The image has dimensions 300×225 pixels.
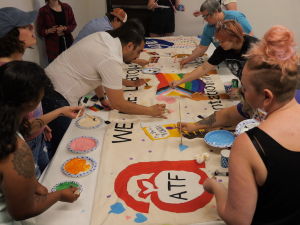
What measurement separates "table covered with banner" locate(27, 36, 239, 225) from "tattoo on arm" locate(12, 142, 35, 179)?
1.11ft

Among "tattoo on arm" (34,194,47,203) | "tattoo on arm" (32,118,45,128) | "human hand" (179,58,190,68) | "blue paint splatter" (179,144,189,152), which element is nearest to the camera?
"tattoo on arm" (34,194,47,203)

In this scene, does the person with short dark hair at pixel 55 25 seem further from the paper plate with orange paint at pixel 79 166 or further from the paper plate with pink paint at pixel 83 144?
the paper plate with orange paint at pixel 79 166

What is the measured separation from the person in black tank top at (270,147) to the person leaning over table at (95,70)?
1.00 m

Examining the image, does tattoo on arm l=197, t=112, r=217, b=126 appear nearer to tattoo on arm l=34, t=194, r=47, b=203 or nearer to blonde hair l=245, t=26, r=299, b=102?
blonde hair l=245, t=26, r=299, b=102

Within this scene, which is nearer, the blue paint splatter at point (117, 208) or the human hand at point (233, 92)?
the blue paint splatter at point (117, 208)

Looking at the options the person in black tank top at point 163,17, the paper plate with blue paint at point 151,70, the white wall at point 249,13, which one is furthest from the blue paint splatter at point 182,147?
the white wall at point 249,13

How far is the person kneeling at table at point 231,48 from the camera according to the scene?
80.8 inches

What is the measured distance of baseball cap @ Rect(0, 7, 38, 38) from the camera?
1.58 meters

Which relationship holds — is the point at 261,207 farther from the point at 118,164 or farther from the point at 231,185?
the point at 118,164

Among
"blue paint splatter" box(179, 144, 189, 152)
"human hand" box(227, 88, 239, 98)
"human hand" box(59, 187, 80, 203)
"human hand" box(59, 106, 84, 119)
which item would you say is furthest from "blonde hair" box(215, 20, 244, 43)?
"human hand" box(59, 187, 80, 203)

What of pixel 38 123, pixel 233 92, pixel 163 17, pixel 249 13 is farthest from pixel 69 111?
pixel 249 13

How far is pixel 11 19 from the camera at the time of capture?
1.61 meters

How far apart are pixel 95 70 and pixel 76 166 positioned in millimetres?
689

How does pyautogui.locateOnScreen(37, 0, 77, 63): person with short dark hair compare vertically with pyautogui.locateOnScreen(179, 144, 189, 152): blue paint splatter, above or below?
above
